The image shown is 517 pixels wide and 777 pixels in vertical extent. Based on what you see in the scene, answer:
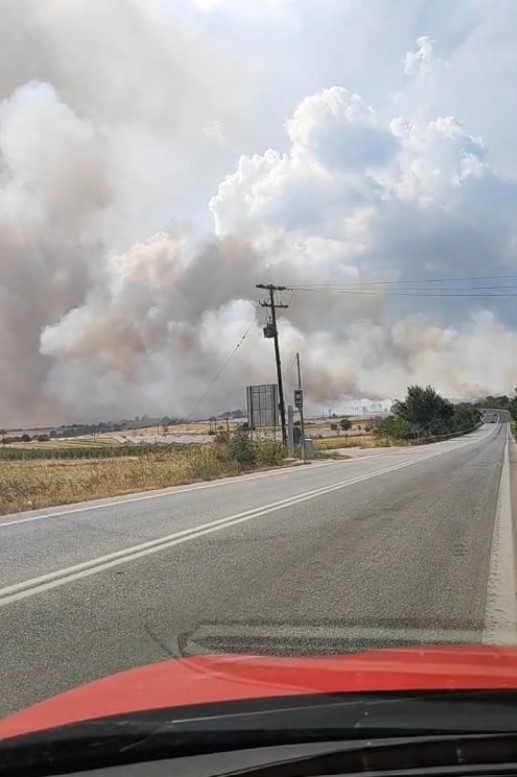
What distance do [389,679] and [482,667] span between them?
1.37ft

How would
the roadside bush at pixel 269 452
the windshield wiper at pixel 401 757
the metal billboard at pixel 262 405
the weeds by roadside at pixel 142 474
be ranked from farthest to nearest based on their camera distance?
the metal billboard at pixel 262 405
the roadside bush at pixel 269 452
the weeds by roadside at pixel 142 474
the windshield wiper at pixel 401 757

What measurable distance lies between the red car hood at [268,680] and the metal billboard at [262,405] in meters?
42.8

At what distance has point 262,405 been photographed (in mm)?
47844

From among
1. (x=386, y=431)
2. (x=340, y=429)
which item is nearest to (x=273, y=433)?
(x=386, y=431)

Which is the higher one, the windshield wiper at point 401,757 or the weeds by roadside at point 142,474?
the windshield wiper at point 401,757

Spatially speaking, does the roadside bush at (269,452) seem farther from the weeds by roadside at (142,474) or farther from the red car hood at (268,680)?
the red car hood at (268,680)

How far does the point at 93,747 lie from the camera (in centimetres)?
249

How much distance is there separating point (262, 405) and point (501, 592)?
40497 mm

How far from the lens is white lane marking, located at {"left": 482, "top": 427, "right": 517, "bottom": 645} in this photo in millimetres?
5824

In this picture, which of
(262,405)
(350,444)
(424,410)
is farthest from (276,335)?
(424,410)

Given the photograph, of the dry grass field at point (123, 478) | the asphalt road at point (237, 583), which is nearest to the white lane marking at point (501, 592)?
the asphalt road at point (237, 583)

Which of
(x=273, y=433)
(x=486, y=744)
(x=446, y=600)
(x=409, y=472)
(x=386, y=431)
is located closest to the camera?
(x=486, y=744)

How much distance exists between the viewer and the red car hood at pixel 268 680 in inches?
109

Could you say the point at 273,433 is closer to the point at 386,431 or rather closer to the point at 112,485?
the point at 112,485
